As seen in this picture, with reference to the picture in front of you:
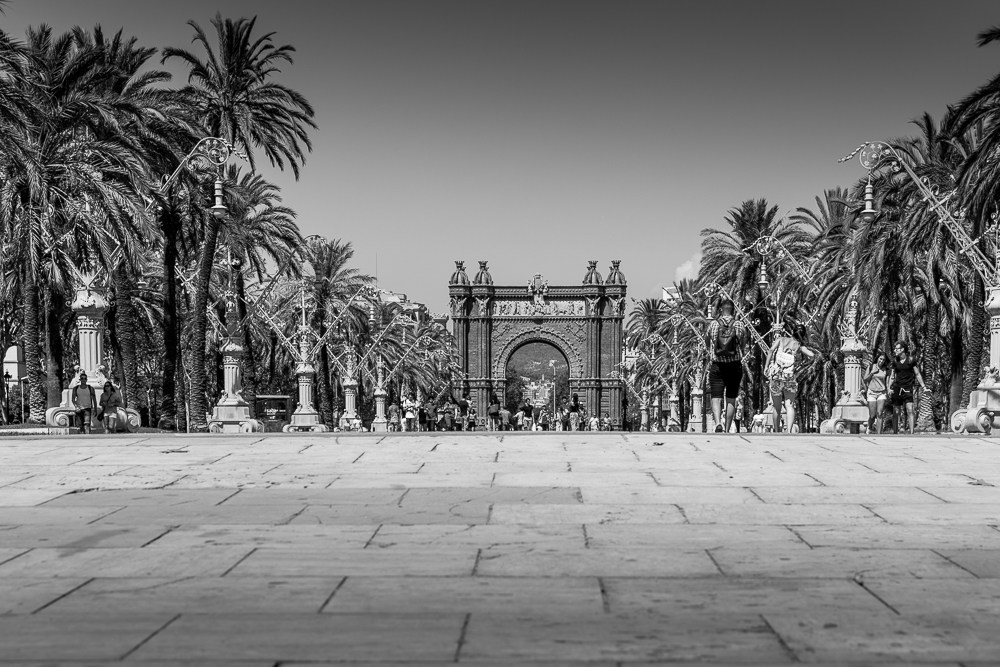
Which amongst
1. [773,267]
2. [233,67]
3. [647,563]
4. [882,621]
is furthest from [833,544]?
[773,267]

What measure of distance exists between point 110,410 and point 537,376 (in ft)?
476

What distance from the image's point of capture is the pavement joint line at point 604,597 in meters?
4.72

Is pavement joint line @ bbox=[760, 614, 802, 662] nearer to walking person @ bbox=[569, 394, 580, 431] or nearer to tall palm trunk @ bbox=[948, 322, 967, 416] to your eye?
tall palm trunk @ bbox=[948, 322, 967, 416]

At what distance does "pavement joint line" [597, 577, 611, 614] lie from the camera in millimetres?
4724

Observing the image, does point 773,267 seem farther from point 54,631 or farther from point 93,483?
point 54,631

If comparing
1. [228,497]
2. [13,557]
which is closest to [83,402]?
[228,497]

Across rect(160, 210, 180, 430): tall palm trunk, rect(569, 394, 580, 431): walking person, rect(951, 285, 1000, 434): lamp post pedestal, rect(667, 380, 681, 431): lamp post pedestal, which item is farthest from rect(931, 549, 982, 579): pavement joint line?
rect(667, 380, 681, 431): lamp post pedestal

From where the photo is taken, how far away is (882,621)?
4.48 metres

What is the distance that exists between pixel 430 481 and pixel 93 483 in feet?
8.85

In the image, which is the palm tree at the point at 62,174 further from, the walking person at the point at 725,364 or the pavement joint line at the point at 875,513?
the pavement joint line at the point at 875,513

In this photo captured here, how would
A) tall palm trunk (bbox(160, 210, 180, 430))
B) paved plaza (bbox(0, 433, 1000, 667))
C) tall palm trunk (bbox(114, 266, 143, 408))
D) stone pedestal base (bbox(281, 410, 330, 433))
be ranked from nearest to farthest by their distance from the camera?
paved plaza (bbox(0, 433, 1000, 667)) < tall palm trunk (bbox(114, 266, 143, 408)) < tall palm trunk (bbox(160, 210, 180, 430)) < stone pedestal base (bbox(281, 410, 330, 433))

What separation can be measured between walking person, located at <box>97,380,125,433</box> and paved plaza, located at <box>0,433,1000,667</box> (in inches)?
263

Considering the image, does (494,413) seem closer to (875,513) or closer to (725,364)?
(725,364)

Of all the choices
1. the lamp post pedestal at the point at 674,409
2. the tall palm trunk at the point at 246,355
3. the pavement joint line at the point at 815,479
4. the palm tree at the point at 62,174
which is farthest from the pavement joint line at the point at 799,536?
the lamp post pedestal at the point at 674,409
